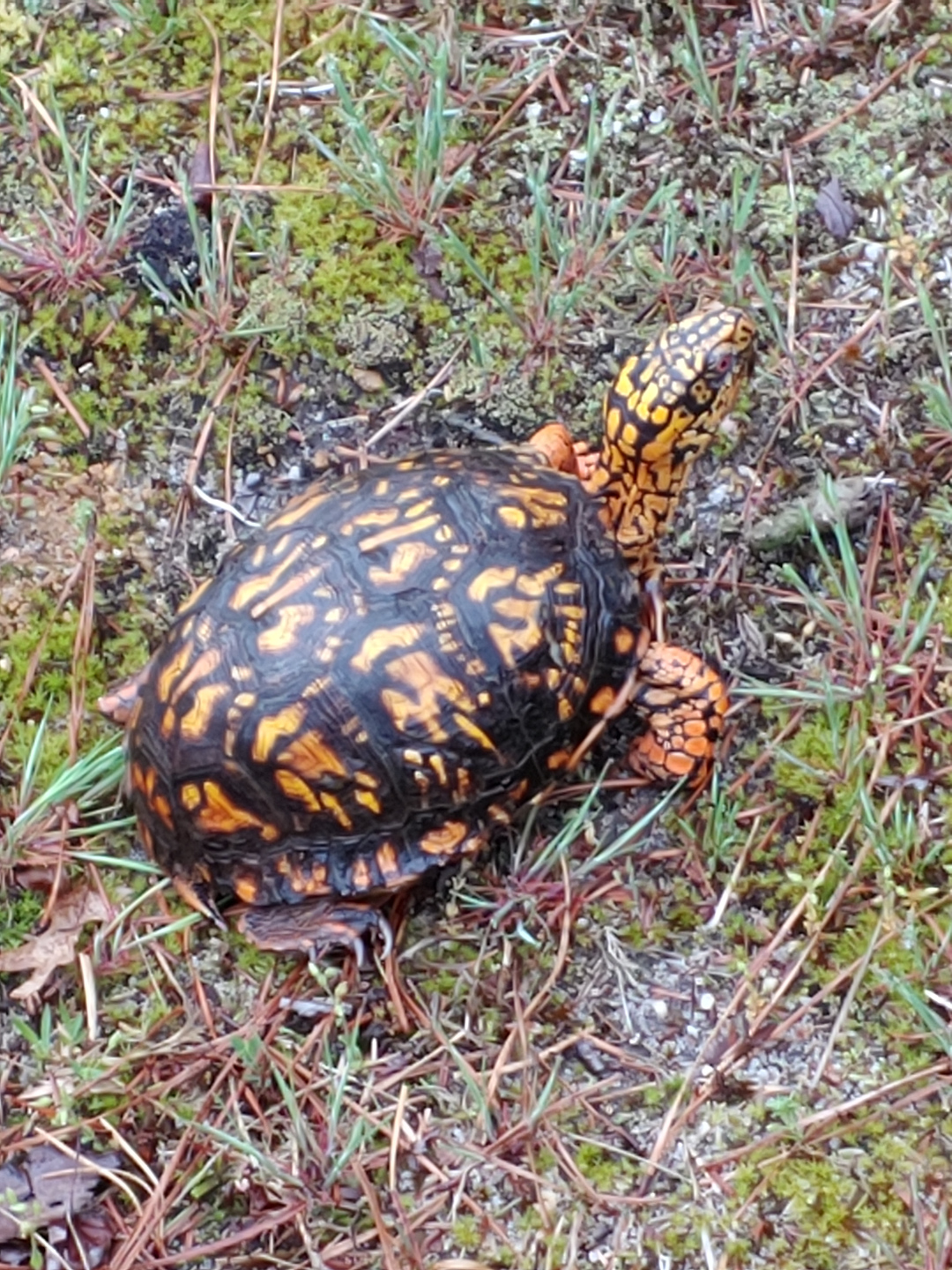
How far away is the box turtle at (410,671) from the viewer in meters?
2.20

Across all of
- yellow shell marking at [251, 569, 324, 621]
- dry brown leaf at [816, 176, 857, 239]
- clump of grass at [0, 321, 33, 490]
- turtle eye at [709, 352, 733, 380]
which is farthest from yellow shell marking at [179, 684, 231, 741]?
dry brown leaf at [816, 176, 857, 239]

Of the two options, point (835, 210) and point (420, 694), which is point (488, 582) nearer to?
point (420, 694)

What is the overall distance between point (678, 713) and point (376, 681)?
55 cm

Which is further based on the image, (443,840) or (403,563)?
(443,840)

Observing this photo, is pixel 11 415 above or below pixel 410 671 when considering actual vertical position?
above

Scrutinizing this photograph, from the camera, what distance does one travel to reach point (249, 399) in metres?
2.74

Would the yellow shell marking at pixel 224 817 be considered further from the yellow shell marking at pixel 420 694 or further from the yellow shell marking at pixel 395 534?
the yellow shell marking at pixel 395 534

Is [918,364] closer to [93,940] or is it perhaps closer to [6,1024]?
[93,940]

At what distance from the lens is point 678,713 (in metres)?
2.39

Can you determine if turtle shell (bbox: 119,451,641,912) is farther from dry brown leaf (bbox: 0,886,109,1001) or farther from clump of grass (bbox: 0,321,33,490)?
clump of grass (bbox: 0,321,33,490)

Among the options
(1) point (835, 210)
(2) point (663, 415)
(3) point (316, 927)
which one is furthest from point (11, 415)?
(1) point (835, 210)

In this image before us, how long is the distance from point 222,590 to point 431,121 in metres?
1.00

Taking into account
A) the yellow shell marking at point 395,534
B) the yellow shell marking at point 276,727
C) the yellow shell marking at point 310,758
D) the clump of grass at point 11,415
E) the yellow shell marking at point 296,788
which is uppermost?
the clump of grass at point 11,415

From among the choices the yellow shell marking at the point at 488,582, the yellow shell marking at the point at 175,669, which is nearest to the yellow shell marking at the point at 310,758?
the yellow shell marking at the point at 175,669
